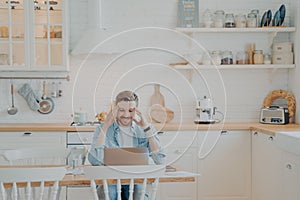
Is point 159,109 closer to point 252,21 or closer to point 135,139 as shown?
point 252,21

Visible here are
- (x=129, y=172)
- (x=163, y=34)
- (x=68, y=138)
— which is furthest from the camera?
(x=163, y=34)

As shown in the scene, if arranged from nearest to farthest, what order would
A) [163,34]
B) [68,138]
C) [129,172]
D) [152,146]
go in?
1. [129,172]
2. [152,146]
3. [68,138]
4. [163,34]

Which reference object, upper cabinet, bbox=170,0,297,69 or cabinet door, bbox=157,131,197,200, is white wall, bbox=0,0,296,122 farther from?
cabinet door, bbox=157,131,197,200

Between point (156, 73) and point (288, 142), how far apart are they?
1.85 metres

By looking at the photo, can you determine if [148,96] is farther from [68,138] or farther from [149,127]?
[149,127]

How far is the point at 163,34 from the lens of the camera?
4918mm

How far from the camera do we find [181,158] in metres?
4.33

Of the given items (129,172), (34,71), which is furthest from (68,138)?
(129,172)

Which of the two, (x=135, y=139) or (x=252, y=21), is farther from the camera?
(x=252, y=21)

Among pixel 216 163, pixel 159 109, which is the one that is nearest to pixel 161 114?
pixel 159 109

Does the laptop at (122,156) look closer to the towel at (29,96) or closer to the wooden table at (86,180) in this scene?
the wooden table at (86,180)

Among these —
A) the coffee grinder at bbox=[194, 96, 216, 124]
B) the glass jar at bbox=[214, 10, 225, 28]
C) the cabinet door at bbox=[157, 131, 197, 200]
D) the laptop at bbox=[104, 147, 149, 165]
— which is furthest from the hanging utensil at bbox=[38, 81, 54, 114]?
the laptop at bbox=[104, 147, 149, 165]

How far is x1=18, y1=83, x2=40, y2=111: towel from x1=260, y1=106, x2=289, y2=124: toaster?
2220mm

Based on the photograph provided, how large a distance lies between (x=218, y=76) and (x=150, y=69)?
0.70 m
